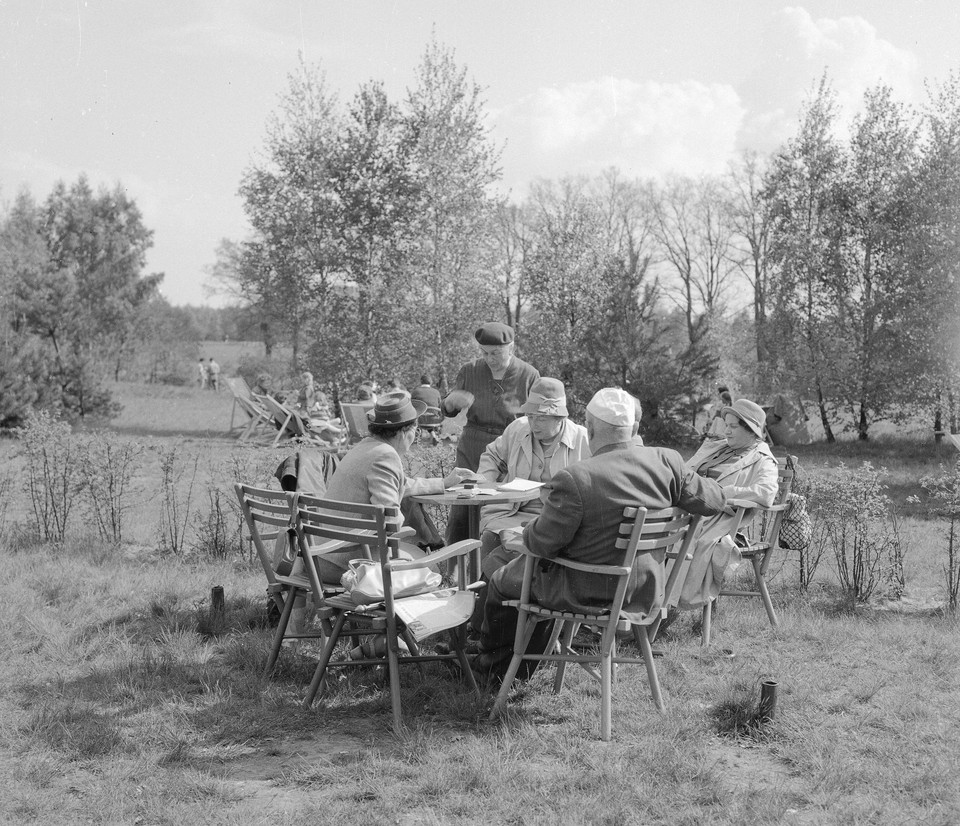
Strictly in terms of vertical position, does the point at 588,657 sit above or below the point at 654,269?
below

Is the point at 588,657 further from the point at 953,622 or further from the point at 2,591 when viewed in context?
the point at 2,591

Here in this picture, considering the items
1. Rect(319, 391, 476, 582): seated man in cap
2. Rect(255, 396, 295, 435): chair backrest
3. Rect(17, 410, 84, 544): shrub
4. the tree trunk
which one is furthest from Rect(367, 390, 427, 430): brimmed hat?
the tree trunk

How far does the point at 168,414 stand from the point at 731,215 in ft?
78.0

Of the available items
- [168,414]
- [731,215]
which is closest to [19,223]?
[168,414]

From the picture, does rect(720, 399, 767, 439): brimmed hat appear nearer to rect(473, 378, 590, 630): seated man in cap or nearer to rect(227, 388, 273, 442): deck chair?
Answer: rect(473, 378, 590, 630): seated man in cap

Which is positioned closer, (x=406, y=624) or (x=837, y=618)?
(x=406, y=624)

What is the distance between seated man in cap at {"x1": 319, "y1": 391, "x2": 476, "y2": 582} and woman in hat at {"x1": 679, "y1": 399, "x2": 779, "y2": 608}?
4.53ft

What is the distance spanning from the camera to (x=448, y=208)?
2047cm

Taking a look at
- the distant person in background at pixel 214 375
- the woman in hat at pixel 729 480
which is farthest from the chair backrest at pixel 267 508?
the distant person in background at pixel 214 375

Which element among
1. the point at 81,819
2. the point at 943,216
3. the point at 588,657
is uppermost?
the point at 943,216

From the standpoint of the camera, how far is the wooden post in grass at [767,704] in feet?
12.1

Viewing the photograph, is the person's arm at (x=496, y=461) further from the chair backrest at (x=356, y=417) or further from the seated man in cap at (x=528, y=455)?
the chair backrest at (x=356, y=417)

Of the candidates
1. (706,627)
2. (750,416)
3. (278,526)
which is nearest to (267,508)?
(278,526)

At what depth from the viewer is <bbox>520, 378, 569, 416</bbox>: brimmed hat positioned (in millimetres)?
4664
